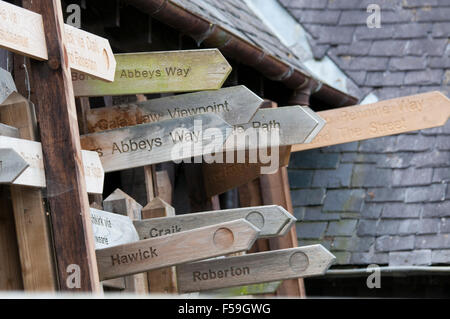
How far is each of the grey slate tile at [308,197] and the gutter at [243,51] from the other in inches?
25.2

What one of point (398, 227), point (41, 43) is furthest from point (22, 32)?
point (398, 227)

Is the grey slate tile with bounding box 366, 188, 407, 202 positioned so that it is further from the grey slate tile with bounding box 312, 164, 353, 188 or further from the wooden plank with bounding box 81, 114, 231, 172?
the wooden plank with bounding box 81, 114, 231, 172

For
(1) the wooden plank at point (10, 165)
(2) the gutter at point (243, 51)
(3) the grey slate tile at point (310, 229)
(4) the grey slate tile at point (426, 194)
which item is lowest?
(3) the grey slate tile at point (310, 229)

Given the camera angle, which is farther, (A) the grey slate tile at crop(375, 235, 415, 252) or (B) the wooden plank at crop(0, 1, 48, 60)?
(A) the grey slate tile at crop(375, 235, 415, 252)

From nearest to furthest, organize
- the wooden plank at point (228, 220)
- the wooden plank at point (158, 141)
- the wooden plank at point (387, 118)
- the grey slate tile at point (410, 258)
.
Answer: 1. the wooden plank at point (158, 141)
2. the wooden plank at point (228, 220)
3. the wooden plank at point (387, 118)
4. the grey slate tile at point (410, 258)

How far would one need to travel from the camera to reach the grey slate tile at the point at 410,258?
22.0 ft

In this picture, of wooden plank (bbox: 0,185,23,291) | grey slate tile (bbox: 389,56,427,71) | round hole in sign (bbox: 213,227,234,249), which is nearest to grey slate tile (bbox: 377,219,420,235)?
grey slate tile (bbox: 389,56,427,71)

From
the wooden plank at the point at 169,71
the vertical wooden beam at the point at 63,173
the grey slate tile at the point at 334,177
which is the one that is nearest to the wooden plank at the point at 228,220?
the wooden plank at the point at 169,71

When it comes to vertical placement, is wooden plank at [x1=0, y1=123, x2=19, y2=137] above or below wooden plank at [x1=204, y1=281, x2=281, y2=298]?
above

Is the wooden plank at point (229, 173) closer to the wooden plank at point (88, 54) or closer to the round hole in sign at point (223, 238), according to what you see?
the round hole in sign at point (223, 238)

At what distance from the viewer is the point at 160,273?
13.1 ft

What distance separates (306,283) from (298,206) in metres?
0.58

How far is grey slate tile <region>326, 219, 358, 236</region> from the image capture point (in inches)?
270

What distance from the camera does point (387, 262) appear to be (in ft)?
22.1
